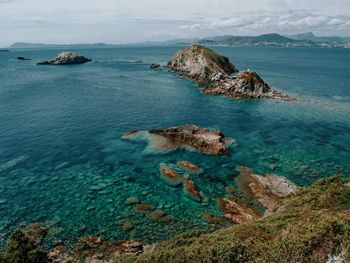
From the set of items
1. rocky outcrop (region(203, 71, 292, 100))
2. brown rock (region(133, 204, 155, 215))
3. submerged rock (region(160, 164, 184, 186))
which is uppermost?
rocky outcrop (region(203, 71, 292, 100))

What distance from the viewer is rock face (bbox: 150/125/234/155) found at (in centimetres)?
5412

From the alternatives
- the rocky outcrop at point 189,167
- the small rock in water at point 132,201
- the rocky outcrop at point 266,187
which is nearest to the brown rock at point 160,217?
the small rock in water at point 132,201

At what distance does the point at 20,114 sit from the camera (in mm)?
77812

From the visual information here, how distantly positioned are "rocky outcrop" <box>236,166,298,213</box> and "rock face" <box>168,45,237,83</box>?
7782 cm

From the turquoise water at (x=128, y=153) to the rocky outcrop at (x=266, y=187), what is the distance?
202cm

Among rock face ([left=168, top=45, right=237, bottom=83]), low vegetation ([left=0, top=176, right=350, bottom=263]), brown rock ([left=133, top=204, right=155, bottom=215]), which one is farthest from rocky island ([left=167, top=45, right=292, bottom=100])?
low vegetation ([left=0, top=176, right=350, bottom=263])

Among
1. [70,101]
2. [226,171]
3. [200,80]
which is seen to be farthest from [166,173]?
[200,80]

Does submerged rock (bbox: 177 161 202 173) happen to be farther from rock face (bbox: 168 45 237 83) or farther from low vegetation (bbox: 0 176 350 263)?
rock face (bbox: 168 45 237 83)

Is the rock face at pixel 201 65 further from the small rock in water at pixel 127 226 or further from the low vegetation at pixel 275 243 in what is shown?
the low vegetation at pixel 275 243

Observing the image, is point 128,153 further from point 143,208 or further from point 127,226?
point 127,226

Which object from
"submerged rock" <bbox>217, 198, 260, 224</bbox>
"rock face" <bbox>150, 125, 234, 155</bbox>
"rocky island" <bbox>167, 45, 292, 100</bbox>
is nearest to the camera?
"submerged rock" <bbox>217, 198, 260, 224</bbox>

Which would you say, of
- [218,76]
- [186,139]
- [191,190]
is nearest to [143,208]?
[191,190]

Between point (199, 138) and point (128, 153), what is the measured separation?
13.4 metres

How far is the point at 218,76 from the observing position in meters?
117
